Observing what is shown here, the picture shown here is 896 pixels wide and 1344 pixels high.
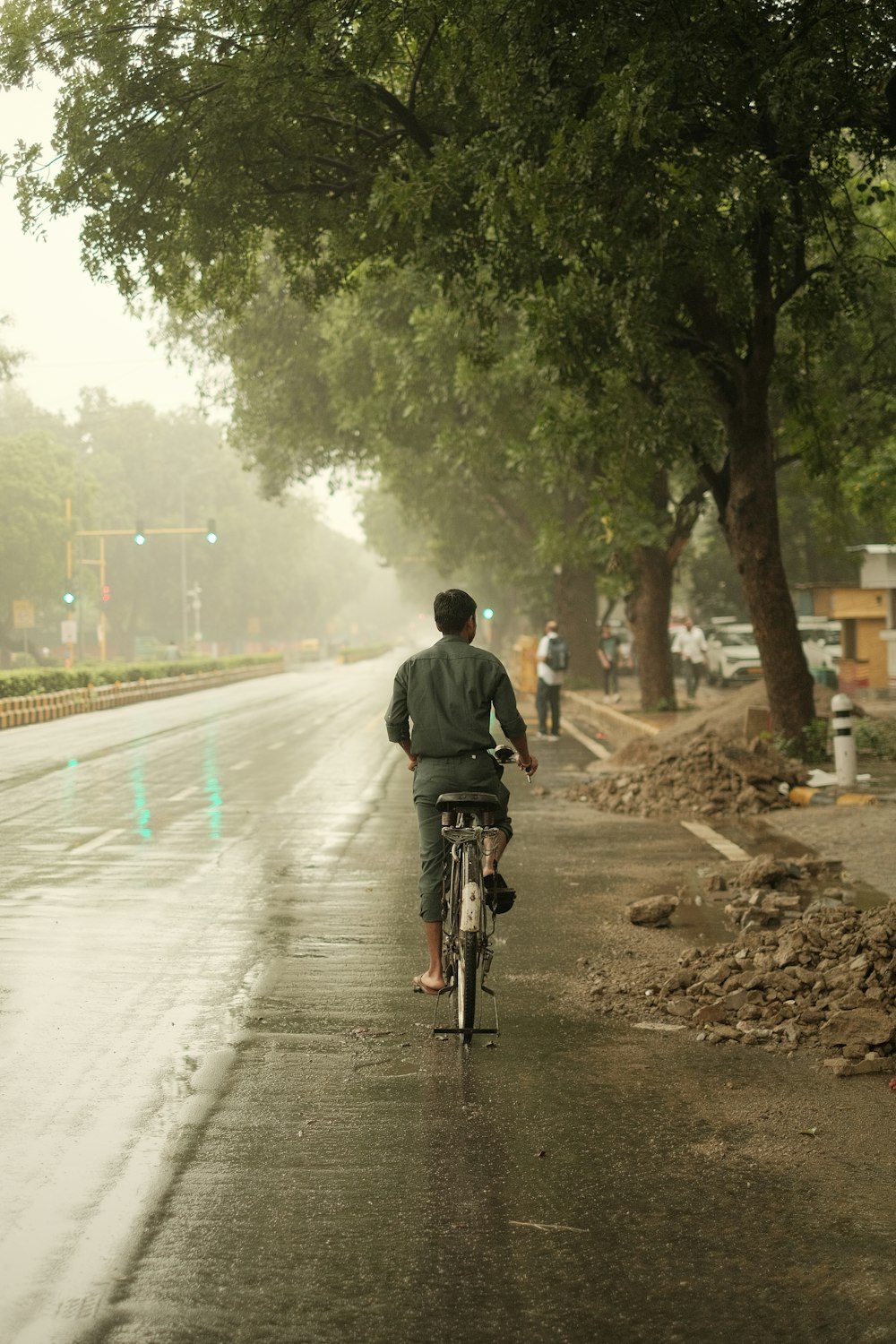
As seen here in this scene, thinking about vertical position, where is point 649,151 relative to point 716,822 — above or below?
above

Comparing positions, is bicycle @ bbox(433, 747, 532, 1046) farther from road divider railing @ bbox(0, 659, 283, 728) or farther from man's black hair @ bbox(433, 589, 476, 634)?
road divider railing @ bbox(0, 659, 283, 728)

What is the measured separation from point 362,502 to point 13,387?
199ft

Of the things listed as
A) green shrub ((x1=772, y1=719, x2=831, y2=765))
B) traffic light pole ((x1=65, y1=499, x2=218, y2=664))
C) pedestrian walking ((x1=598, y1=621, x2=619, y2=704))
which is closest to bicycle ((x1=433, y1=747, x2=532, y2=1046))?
green shrub ((x1=772, y1=719, x2=831, y2=765))

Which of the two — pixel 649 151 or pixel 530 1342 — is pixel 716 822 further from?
pixel 530 1342

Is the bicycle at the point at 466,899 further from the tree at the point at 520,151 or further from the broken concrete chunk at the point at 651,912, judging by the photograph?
the tree at the point at 520,151

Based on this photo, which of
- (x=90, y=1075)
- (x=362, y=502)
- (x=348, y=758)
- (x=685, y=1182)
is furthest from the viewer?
(x=362, y=502)

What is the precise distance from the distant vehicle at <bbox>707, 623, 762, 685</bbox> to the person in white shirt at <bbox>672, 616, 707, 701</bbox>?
11.2 ft

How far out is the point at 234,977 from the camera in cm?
823

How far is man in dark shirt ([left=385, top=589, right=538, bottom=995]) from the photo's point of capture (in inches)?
276

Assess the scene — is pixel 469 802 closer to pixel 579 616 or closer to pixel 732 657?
pixel 579 616

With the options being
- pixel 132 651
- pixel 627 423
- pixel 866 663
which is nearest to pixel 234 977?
pixel 627 423

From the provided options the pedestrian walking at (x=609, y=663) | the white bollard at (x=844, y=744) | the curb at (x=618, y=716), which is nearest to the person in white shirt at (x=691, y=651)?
the pedestrian walking at (x=609, y=663)

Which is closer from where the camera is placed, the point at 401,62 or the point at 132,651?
the point at 401,62

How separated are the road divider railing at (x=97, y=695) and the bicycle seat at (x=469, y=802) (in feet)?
101
